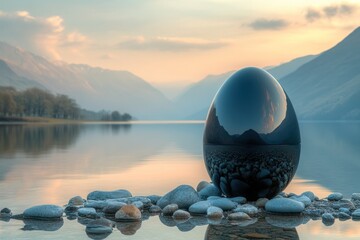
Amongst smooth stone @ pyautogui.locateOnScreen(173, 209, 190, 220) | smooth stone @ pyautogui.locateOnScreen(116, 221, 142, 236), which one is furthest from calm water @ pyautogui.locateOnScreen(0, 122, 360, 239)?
smooth stone @ pyautogui.locateOnScreen(173, 209, 190, 220)

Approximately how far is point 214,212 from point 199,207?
73 centimetres

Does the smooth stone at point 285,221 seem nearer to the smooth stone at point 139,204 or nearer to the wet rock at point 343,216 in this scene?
the wet rock at point 343,216

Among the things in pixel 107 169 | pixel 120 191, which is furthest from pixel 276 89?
pixel 107 169

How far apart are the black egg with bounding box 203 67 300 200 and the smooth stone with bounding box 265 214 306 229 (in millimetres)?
2415

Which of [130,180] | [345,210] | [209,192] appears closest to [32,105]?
[130,180]

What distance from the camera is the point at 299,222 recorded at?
14.4m

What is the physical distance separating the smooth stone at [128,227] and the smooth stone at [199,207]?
209 cm

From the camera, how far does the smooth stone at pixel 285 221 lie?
13.9m

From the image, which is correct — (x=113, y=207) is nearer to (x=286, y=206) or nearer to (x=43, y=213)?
(x=43, y=213)

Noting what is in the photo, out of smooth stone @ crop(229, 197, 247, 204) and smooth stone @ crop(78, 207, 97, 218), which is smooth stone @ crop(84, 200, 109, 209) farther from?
smooth stone @ crop(229, 197, 247, 204)

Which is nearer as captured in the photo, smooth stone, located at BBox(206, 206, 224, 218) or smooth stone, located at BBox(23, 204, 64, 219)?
→ smooth stone, located at BBox(23, 204, 64, 219)

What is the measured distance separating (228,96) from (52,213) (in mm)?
6876

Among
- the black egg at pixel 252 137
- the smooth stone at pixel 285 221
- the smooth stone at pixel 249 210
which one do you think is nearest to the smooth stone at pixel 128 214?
the smooth stone at pixel 249 210

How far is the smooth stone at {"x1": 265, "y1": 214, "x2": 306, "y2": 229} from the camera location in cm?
1391
